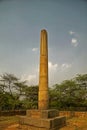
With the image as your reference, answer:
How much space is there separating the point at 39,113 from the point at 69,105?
1866cm

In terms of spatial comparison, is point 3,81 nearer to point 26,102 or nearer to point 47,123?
point 26,102

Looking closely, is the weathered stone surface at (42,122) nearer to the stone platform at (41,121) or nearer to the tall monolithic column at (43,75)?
the stone platform at (41,121)

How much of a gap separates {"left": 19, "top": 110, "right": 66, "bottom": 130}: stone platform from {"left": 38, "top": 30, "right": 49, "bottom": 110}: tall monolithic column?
0.63m

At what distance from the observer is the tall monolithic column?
10250 millimetres

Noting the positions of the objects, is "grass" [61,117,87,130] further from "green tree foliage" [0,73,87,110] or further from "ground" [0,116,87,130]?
"green tree foliage" [0,73,87,110]

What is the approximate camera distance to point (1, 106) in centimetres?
2542

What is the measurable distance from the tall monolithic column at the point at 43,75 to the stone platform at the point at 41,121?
63 centimetres

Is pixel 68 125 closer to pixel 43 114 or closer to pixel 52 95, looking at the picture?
pixel 43 114

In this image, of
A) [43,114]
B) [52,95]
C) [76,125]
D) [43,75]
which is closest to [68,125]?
[76,125]

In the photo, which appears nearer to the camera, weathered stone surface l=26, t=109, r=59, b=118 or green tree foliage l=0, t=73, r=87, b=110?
weathered stone surface l=26, t=109, r=59, b=118

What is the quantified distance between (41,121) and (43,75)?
2.90 m

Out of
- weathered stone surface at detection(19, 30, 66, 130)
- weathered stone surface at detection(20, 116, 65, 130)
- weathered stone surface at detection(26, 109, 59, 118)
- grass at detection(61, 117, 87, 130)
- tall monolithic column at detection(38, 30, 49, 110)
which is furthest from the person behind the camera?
tall monolithic column at detection(38, 30, 49, 110)

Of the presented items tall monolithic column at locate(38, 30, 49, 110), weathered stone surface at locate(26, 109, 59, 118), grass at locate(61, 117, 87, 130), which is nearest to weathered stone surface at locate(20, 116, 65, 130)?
weathered stone surface at locate(26, 109, 59, 118)

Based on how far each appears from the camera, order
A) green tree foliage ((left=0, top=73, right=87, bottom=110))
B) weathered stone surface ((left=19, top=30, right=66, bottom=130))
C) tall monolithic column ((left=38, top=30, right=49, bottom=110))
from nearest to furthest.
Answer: weathered stone surface ((left=19, top=30, right=66, bottom=130)) < tall monolithic column ((left=38, top=30, right=49, bottom=110)) < green tree foliage ((left=0, top=73, right=87, bottom=110))
